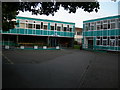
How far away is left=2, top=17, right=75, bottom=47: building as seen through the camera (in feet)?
86.1

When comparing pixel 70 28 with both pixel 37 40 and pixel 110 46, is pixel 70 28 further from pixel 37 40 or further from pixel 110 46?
pixel 110 46

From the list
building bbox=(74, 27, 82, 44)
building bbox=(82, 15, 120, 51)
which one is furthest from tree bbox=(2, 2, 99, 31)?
building bbox=(74, 27, 82, 44)

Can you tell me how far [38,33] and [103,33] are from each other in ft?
40.0

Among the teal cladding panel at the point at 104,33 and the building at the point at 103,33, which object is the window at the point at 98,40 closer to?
the building at the point at 103,33

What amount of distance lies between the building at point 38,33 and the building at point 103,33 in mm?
5592

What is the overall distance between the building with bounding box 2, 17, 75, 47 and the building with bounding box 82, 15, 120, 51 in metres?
5.59

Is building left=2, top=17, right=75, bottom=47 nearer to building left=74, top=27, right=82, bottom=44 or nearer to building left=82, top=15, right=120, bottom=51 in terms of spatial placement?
building left=82, top=15, right=120, bottom=51

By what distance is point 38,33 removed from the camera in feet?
92.2

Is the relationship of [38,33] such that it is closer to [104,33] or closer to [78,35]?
[104,33]

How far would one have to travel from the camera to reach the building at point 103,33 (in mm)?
21683

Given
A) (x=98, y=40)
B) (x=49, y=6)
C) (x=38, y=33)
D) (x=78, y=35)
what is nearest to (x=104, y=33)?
(x=98, y=40)

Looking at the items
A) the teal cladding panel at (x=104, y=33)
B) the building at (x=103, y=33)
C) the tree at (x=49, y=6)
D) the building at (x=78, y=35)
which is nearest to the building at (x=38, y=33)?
the building at (x=103, y=33)

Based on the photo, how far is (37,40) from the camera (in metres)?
30.2

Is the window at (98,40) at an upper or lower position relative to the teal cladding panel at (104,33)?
lower
